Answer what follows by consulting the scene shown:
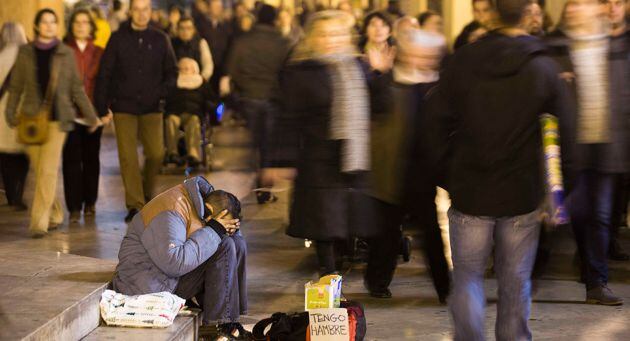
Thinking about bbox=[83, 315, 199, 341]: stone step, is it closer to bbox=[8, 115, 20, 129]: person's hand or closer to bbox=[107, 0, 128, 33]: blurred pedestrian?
bbox=[8, 115, 20, 129]: person's hand

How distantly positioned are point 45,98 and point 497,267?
18.0ft

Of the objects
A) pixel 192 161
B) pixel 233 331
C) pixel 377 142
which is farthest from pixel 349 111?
pixel 192 161

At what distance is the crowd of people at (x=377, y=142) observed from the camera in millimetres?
5898

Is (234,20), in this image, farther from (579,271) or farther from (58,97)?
(579,271)

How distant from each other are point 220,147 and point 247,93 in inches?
240

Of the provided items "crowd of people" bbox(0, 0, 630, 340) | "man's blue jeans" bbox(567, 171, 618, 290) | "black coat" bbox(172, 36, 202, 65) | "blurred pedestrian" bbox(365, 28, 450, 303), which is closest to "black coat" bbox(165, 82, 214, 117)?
"black coat" bbox(172, 36, 202, 65)

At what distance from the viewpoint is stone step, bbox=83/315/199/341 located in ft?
22.5

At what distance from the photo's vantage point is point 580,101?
7703 millimetres

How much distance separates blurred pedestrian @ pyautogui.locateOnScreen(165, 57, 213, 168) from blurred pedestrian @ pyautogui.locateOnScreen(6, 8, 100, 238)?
478cm

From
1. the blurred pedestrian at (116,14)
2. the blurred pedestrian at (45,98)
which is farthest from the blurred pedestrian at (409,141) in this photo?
the blurred pedestrian at (116,14)

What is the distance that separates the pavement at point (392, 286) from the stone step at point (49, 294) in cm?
13

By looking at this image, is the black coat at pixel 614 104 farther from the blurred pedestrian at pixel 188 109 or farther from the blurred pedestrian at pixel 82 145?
the blurred pedestrian at pixel 188 109

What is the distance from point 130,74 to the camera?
11.5 m

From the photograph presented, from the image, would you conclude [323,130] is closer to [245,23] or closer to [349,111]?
[349,111]
